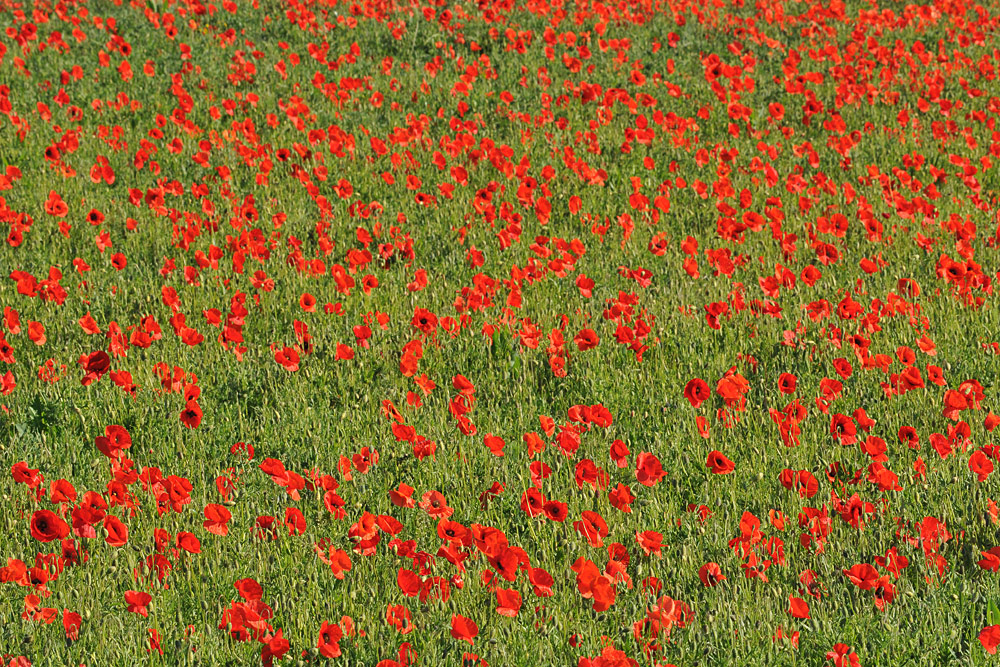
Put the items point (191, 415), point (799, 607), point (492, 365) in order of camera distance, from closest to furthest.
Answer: point (799, 607), point (191, 415), point (492, 365)

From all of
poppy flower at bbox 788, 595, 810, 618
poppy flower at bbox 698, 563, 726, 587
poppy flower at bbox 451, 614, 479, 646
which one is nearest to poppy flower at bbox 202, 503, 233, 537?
poppy flower at bbox 451, 614, 479, 646

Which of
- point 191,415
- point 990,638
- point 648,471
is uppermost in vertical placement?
point 990,638

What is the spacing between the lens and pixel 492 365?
4398 millimetres

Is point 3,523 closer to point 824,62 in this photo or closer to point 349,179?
point 349,179

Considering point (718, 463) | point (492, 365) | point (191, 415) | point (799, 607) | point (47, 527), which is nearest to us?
point (799, 607)

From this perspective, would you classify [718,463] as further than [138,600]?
Yes

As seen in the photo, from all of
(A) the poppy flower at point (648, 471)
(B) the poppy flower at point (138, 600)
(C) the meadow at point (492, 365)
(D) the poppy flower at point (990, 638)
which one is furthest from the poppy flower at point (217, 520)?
(D) the poppy flower at point (990, 638)

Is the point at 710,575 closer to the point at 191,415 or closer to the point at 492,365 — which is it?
the point at 492,365

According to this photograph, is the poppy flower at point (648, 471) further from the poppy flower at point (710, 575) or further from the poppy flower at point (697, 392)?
the poppy flower at point (697, 392)

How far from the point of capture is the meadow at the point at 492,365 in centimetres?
300

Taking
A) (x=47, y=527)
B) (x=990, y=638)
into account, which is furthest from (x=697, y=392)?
(x=47, y=527)

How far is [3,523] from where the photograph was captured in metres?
3.38

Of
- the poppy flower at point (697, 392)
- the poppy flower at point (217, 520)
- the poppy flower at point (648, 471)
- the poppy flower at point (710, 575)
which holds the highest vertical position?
the poppy flower at point (697, 392)

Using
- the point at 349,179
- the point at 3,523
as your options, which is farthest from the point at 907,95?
the point at 3,523
